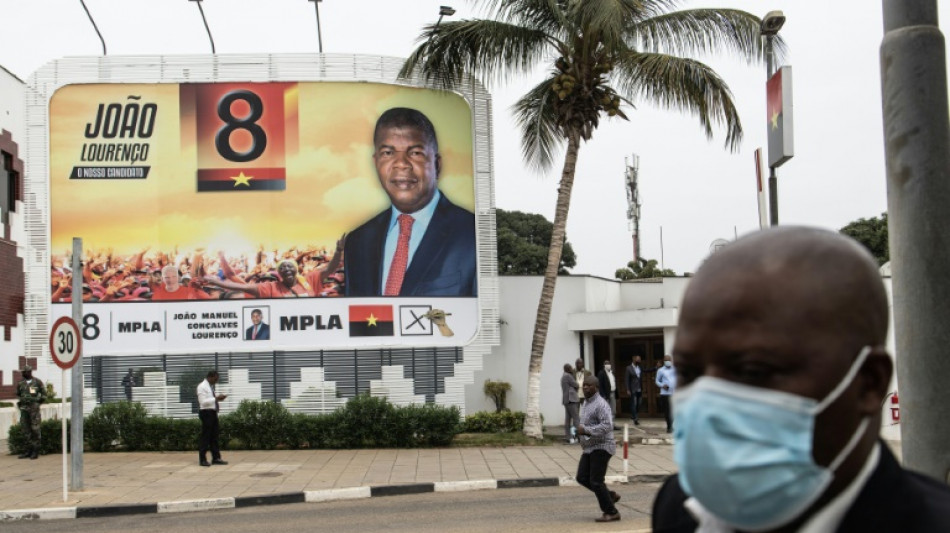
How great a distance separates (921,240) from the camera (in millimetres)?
4164

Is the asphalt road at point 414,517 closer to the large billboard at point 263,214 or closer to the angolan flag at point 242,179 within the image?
the large billboard at point 263,214

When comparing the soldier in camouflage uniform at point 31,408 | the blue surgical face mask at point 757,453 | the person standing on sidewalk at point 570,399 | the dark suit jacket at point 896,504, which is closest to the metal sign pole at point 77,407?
the soldier in camouflage uniform at point 31,408

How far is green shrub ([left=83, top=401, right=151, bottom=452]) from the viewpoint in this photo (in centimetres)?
2056

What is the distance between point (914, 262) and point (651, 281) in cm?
2712

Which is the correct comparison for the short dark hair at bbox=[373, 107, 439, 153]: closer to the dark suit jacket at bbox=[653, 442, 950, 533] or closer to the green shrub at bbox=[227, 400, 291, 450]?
the green shrub at bbox=[227, 400, 291, 450]

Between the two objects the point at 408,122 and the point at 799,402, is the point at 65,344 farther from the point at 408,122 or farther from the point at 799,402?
the point at 799,402

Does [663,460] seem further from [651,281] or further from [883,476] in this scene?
[883,476]

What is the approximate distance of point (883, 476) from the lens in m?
1.58

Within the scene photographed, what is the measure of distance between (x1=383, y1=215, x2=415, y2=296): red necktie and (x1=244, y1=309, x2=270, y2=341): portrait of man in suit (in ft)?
8.79

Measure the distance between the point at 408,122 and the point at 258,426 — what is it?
7.37 meters

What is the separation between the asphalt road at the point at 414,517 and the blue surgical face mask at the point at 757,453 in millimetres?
9225

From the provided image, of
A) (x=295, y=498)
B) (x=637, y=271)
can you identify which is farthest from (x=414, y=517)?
(x=637, y=271)

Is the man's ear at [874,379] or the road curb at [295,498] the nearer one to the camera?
the man's ear at [874,379]

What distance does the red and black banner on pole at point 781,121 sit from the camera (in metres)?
8.93
